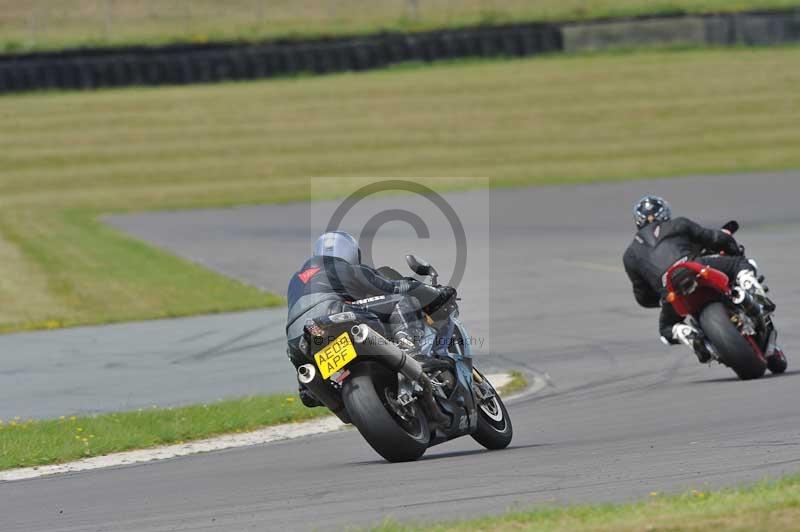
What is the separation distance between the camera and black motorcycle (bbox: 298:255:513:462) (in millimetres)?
8977

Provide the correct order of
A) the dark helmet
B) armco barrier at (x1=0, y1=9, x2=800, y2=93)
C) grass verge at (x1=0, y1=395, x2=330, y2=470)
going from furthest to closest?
armco barrier at (x1=0, y1=9, x2=800, y2=93) → the dark helmet → grass verge at (x1=0, y1=395, x2=330, y2=470)

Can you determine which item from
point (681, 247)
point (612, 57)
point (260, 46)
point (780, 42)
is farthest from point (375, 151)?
point (681, 247)

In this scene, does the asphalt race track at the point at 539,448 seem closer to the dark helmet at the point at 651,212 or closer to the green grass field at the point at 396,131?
the dark helmet at the point at 651,212

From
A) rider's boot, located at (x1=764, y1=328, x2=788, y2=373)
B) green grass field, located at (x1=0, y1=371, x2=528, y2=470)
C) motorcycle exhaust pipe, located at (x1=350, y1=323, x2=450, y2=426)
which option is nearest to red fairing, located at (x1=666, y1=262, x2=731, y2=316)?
rider's boot, located at (x1=764, y1=328, x2=788, y2=373)

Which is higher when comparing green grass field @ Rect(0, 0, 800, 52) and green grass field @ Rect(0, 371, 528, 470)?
green grass field @ Rect(0, 371, 528, 470)

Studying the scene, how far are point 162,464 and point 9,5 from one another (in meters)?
49.4

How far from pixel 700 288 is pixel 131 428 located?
4954 mm

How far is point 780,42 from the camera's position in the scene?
157ft

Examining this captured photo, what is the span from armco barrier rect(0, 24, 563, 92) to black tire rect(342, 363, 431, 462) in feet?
118

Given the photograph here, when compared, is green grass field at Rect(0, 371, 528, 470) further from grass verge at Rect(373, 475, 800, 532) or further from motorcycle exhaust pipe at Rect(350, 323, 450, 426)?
grass verge at Rect(373, 475, 800, 532)

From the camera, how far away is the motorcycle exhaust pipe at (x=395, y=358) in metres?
8.92

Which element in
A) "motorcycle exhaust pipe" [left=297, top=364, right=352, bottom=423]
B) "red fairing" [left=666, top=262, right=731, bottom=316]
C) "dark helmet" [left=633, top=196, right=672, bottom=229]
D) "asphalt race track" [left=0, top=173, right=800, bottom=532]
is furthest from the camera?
"dark helmet" [left=633, top=196, right=672, bottom=229]

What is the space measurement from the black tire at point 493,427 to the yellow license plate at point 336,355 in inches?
53.6

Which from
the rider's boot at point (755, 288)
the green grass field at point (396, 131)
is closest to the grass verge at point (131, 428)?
the rider's boot at point (755, 288)
